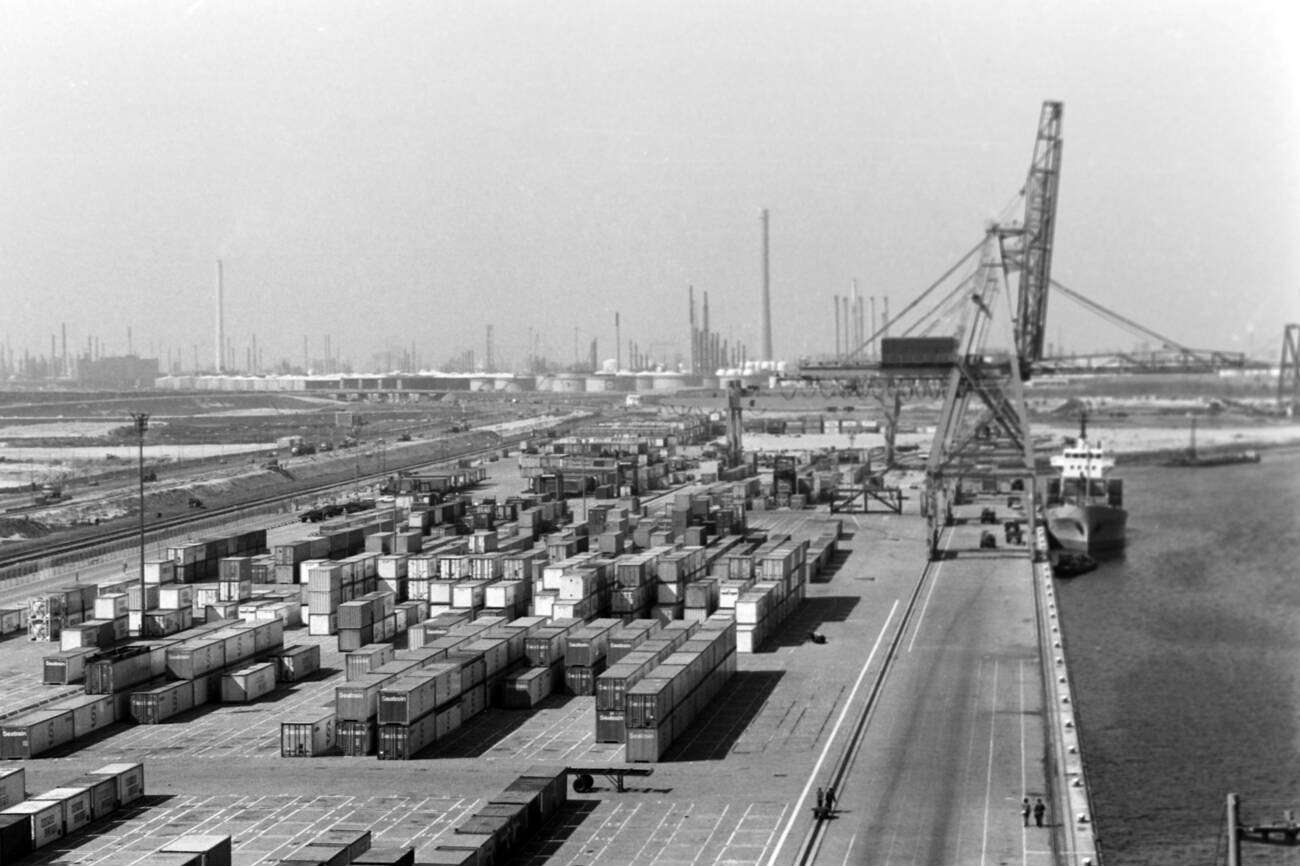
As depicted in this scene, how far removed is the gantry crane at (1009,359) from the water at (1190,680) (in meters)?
4.44

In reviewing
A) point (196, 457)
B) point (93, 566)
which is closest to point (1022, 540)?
point (93, 566)

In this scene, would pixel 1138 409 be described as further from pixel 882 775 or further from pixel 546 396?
pixel 546 396

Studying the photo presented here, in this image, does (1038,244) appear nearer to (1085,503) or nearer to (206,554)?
(1085,503)

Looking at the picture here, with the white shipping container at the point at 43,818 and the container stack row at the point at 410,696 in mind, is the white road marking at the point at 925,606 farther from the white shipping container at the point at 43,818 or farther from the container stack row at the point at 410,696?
the white shipping container at the point at 43,818

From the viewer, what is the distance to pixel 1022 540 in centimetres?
4212

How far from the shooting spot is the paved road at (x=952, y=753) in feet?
48.8

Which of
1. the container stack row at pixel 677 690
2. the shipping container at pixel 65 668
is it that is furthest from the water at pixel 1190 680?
the shipping container at pixel 65 668

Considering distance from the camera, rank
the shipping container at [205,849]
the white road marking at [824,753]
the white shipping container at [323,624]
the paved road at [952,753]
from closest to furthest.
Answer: the shipping container at [205,849]
the paved road at [952,753]
the white road marking at [824,753]
the white shipping container at [323,624]

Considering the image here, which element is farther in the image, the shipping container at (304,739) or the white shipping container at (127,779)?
the shipping container at (304,739)

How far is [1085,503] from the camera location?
1938 inches

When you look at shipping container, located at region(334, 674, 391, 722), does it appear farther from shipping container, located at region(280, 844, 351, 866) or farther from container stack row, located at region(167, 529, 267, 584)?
container stack row, located at region(167, 529, 267, 584)

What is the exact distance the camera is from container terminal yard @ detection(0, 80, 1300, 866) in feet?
51.0

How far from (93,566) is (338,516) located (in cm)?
1268

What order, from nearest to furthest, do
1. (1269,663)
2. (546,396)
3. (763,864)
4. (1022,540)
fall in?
(763,864) → (1269,663) → (1022,540) → (546,396)
